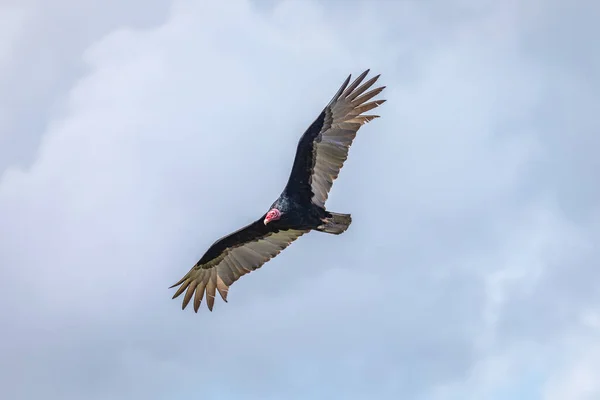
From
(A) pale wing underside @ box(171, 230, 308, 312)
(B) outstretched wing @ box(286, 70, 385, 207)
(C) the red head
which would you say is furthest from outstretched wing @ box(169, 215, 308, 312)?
(B) outstretched wing @ box(286, 70, 385, 207)

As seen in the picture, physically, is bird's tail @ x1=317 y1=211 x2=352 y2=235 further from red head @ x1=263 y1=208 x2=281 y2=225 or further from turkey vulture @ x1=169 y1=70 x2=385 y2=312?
red head @ x1=263 y1=208 x2=281 y2=225

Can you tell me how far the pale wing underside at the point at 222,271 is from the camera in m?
30.4

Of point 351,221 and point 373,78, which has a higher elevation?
point 373,78

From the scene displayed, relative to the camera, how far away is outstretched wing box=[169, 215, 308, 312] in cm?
3016

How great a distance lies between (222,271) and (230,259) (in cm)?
42

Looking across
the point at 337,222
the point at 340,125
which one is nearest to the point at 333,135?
the point at 340,125

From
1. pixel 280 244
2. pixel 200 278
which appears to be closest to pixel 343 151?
pixel 280 244

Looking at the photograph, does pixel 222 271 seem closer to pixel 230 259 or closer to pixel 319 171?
pixel 230 259

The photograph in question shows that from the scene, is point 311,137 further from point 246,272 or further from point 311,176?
point 246,272

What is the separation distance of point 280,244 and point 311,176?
3195mm

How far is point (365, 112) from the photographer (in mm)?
27172

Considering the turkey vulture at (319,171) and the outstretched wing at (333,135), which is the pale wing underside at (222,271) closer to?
the turkey vulture at (319,171)

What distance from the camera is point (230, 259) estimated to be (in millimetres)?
30766

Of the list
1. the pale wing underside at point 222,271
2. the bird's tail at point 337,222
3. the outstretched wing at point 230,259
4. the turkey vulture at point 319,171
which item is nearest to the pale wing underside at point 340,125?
the turkey vulture at point 319,171
